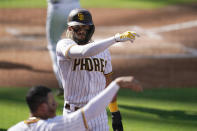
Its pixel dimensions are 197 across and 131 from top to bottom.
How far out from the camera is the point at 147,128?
651 cm

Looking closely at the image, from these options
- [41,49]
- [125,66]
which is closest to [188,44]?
[125,66]

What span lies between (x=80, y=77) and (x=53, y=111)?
938 millimetres

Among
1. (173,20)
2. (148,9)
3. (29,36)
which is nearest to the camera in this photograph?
(29,36)

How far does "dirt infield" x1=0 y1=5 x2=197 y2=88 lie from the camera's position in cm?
959

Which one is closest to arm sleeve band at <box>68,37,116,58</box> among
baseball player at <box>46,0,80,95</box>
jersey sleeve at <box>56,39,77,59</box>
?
jersey sleeve at <box>56,39,77,59</box>

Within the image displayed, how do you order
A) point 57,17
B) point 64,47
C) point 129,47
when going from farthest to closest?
point 129,47 → point 57,17 → point 64,47

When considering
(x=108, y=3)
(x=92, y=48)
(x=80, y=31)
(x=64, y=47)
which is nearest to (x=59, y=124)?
(x=92, y=48)

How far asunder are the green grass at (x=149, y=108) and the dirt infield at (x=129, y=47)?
0.68m

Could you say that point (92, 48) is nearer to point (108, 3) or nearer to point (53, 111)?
point (53, 111)

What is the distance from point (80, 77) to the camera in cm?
446

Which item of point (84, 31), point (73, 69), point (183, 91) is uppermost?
point (84, 31)

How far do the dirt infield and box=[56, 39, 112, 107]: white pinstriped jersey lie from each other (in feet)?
14.8

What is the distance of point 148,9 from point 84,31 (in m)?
11.9

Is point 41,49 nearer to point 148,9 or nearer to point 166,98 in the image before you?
point 166,98
